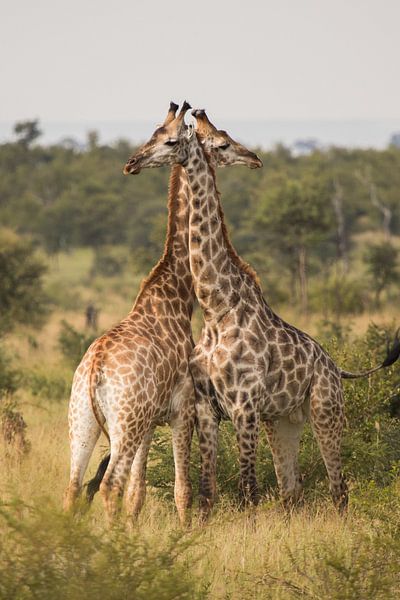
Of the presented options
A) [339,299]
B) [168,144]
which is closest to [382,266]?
[339,299]

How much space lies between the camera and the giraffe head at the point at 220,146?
685 centimetres

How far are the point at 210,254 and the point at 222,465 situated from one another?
180cm

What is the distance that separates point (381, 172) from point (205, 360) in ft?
147

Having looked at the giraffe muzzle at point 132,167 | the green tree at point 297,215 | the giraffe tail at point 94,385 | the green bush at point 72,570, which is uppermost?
the green tree at point 297,215

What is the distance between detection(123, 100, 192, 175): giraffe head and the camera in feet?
20.9

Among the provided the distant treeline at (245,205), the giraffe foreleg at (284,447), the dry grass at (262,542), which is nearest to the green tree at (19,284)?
the distant treeline at (245,205)

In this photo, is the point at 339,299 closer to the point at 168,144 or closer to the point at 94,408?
the point at 168,144

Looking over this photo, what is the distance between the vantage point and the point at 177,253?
23.6ft

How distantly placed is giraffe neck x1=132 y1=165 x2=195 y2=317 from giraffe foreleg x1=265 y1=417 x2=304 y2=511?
41.3 inches

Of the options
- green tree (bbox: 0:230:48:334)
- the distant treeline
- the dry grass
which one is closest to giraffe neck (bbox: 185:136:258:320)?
the dry grass

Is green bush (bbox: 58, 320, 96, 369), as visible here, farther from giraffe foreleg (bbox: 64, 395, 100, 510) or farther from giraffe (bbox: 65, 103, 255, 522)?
giraffe foreleg (bbox: 64, 395, 100, 510)

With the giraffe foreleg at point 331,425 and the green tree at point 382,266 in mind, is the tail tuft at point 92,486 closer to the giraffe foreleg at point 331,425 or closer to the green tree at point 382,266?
the giraffe foreleg at point 331,425

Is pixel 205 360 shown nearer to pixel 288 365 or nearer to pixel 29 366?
pixel 288 365

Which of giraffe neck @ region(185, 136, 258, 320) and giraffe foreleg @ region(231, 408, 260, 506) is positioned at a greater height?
giraffe neck @ region(185, 136, 258, 320)
